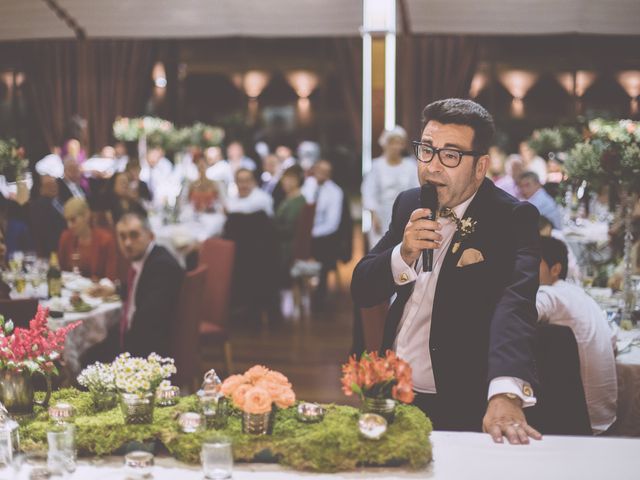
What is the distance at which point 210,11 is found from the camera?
39.2ft

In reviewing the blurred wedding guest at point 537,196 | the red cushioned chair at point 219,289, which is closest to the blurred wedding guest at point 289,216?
the blurred wedding guest at point 537,196

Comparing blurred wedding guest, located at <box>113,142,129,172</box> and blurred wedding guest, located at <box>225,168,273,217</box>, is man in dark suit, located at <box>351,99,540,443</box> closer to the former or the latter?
blurred wedding guest, located at <box>225,168,273,217</box>

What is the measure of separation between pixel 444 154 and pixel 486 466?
715 millimetres

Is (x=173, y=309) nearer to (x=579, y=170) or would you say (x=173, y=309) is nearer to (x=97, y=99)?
(x=579, y=170)

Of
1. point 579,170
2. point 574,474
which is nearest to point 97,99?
point 579,170

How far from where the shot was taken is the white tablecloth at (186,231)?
281 inches

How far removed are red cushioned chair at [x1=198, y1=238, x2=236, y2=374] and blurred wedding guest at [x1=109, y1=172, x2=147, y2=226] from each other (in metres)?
1.73

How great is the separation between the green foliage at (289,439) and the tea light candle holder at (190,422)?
2 cm

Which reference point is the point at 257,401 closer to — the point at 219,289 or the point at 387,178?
the point at 219,289

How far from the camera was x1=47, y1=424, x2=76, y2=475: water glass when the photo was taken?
1814 mm

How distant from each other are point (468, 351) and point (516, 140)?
43.3 feet

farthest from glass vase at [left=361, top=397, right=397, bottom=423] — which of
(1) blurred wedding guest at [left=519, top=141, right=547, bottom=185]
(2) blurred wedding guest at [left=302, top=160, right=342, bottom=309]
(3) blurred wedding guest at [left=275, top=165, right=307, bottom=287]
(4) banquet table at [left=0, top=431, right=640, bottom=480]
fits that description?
(1) blurred wedding guest at [left=519, top=141, right=547, bottom=185]

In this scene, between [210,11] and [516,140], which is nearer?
[210,11]

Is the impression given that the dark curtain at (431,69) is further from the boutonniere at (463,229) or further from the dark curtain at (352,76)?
the boutonniere at (463,229)
